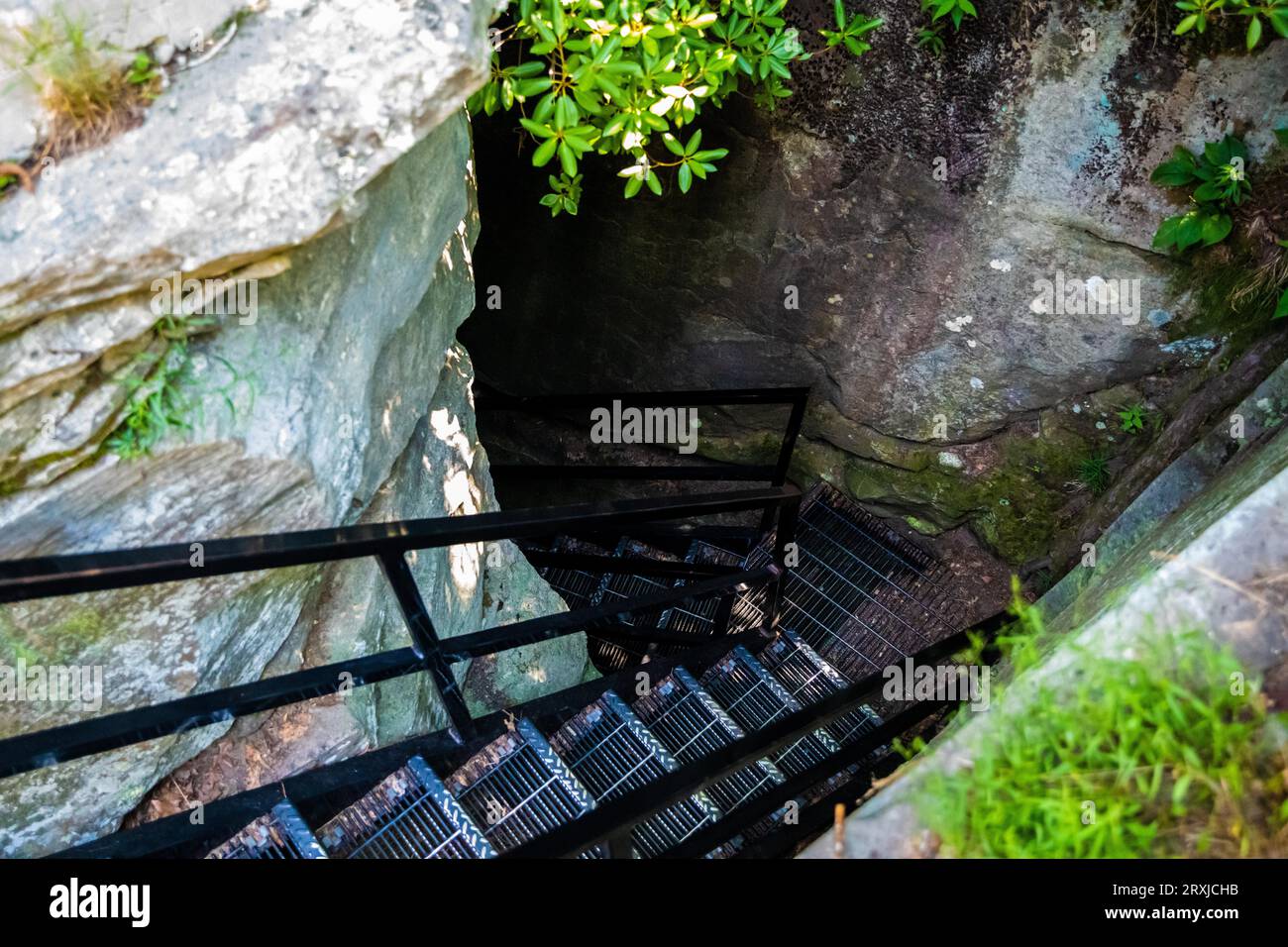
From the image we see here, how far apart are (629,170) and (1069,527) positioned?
3.02 m

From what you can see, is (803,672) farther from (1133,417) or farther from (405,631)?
(1133,417)

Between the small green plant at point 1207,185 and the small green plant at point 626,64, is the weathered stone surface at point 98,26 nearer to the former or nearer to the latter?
the small green plant at point 626,64

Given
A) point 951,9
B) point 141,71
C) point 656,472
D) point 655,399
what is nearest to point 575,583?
point 656,472

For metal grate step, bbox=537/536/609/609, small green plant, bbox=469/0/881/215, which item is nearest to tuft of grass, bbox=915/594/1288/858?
small green plant, bbox=469/0/881/215

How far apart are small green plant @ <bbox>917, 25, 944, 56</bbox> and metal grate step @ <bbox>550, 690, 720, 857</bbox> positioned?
2.95m

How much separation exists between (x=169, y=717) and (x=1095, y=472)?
14.4ft

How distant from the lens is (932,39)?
4312 millimetres

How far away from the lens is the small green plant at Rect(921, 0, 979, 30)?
4.06 metres

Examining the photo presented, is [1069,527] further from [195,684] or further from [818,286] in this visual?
[195,684]

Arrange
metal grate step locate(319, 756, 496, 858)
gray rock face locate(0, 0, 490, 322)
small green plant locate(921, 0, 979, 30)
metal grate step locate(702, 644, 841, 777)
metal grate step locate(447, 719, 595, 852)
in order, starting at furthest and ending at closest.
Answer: metal grate step locate(702, 644, 841, 777) < small green plant locate(921, 0, 979, 30) < metal grate step locate(447, 719, 595, 852) < metal grate step locate(319, 756, 496, 858) < gray rock face locate(0, 0, 490, 322)

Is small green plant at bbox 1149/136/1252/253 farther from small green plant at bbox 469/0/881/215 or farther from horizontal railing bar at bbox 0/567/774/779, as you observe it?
horizontal railing bar at bbox 0/567/774/779

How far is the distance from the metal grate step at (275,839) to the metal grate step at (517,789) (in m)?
0.50

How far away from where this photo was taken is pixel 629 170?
388 centimetres
